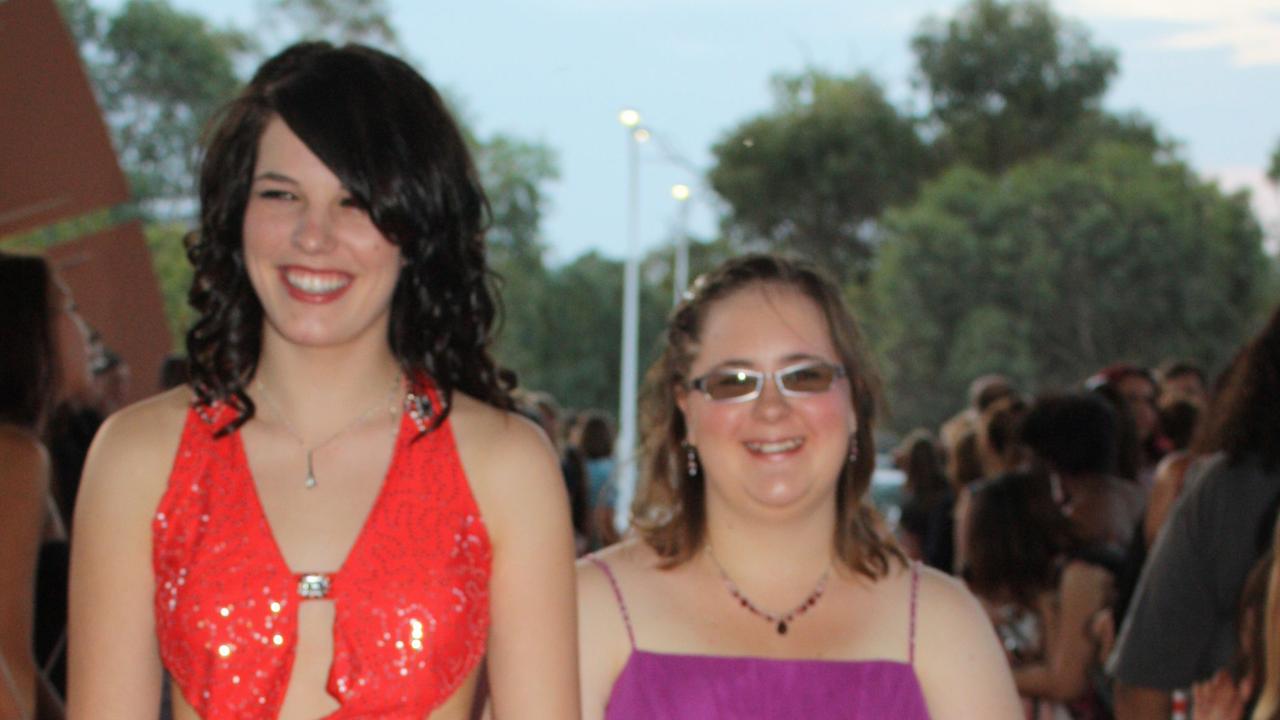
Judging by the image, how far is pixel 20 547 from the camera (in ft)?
11.8

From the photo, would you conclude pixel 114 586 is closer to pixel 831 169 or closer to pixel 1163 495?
pixel 1163 495

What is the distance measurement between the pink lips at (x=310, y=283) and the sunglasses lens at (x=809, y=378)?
0.89m

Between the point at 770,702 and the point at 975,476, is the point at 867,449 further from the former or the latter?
the point at 975,476

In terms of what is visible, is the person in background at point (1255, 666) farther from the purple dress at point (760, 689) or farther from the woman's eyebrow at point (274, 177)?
the woman's eyebrow at point (274, 177)

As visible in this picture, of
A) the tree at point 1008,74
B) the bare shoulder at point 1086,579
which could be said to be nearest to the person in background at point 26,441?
the bare shoulder at point 1086,579

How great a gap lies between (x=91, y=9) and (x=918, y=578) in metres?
25.6

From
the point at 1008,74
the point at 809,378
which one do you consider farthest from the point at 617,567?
the point at 1008,74

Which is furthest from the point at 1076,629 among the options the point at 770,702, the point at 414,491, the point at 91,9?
the point at 91,9

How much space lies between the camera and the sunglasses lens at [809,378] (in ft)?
9.85

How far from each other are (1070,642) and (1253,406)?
1121 mm

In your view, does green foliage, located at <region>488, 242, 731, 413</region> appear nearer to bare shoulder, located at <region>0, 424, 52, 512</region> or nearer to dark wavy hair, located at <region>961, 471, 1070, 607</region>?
dark wavy hair, located at <region>961, 471, 1070, 607</region>

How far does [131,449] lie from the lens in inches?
99.3

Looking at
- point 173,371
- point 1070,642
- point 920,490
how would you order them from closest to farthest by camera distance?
1. point 1070,642
2. point 173,371
3. point 920,490

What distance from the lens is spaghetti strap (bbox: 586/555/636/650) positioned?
9.80 ft
